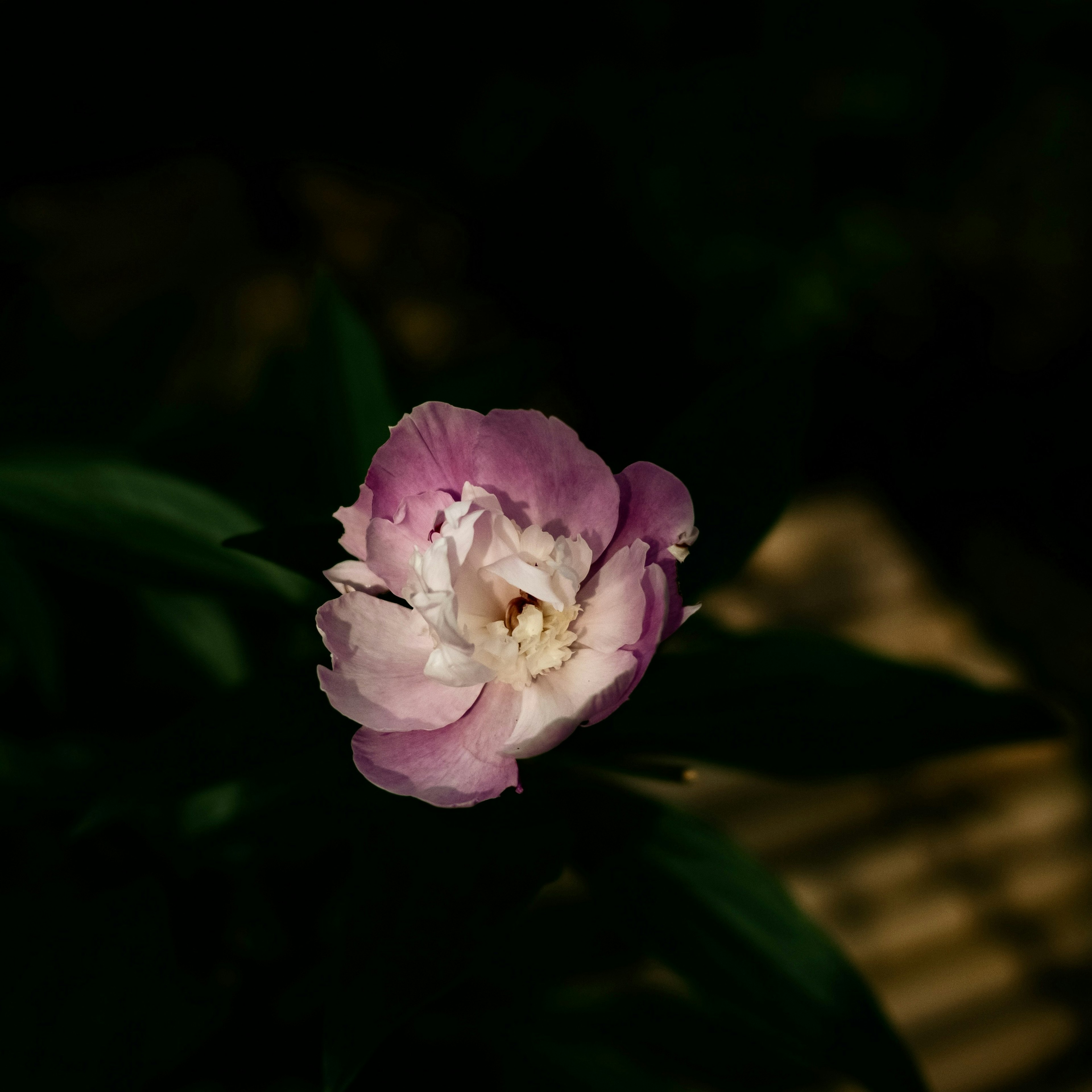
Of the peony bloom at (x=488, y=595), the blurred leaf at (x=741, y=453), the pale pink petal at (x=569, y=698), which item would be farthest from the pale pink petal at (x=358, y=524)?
the blurred leaf at (x=741, y=453)

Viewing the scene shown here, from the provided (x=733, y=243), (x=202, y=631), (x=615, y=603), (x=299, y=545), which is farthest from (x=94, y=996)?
(x=733, y=243)

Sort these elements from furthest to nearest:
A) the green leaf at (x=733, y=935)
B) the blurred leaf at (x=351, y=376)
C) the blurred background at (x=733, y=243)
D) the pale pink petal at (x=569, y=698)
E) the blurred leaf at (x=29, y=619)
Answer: the blurred background at (x=733, y=243) → the blurred leaf at (x=29, y=619) → the blurred leaf at (x=351, y=376) → the green leaf at (x=733, y=935) → the pale pink petal at (x=569, y=698)

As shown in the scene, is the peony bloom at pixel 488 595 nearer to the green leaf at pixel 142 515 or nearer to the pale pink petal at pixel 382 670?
the pale pink petal at pixel 382 670

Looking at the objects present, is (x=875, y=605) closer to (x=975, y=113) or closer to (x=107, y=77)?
(x=975, y=113)

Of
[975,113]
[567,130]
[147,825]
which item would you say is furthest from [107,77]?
[147,825]

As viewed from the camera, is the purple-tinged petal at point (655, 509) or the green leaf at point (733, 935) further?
the green leaf at point (733, 935)

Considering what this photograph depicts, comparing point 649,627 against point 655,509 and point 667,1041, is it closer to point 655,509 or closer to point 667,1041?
point 655,509
